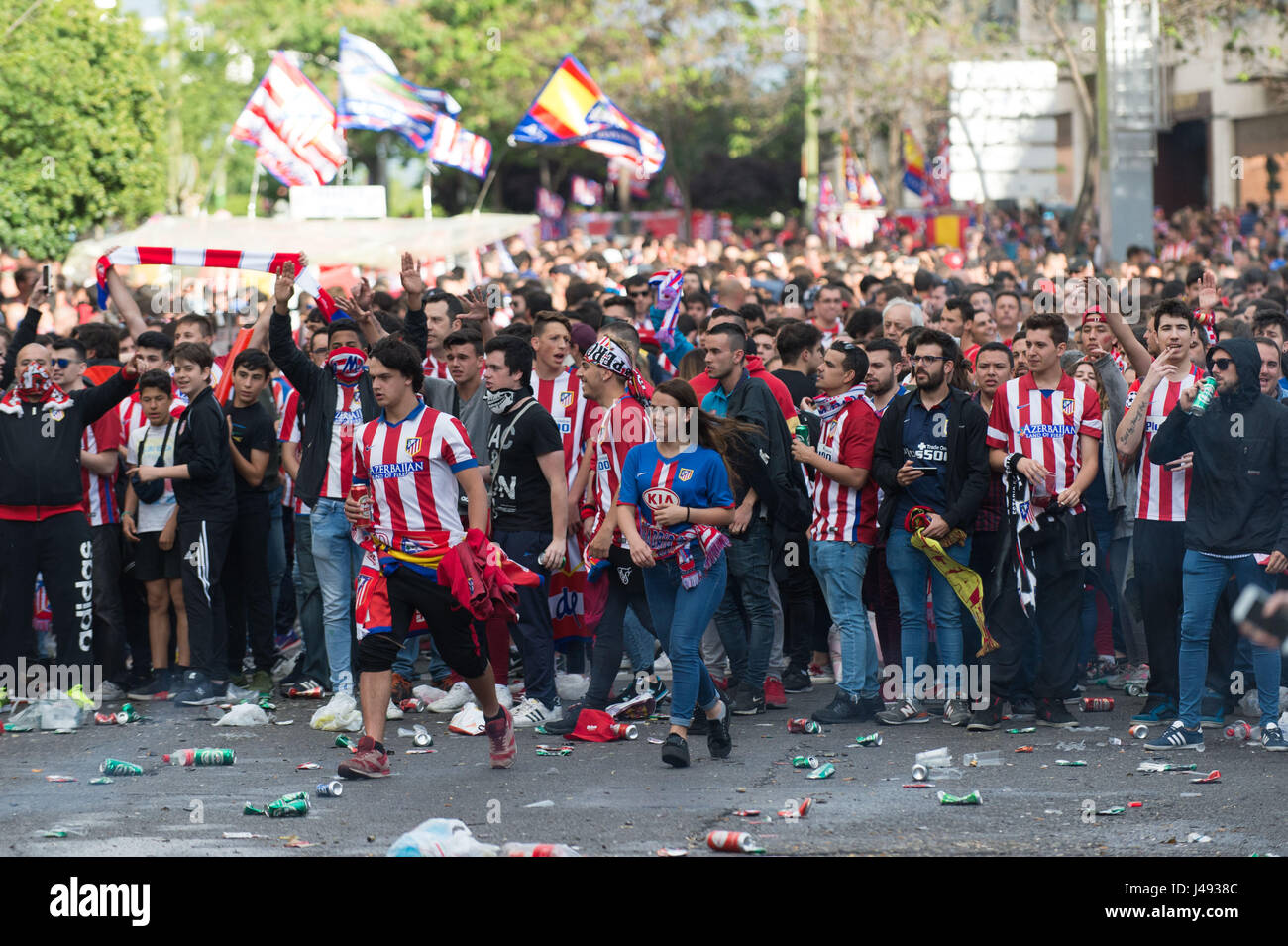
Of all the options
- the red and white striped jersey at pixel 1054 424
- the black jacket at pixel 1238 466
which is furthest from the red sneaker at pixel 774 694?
the black jacket at pixel 1238 466

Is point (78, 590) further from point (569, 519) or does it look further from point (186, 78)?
point (186, 78)

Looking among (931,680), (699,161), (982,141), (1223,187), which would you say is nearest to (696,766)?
(931,680)

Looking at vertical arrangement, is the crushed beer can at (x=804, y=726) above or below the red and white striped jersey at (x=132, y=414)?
below

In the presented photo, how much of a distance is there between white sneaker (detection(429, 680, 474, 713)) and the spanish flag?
9532mm

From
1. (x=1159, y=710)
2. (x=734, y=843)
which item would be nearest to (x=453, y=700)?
(x=734, y=843)

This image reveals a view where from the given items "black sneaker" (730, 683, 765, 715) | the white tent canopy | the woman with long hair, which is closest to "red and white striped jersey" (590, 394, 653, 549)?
the woman with long hair

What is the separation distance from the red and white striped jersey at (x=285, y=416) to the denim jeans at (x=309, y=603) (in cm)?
26

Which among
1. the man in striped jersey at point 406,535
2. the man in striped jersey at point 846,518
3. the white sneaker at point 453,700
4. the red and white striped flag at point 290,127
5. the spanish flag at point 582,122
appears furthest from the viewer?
the red and white striped flag at point 290,127

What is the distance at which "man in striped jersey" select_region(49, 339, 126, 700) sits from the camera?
34.6 feet

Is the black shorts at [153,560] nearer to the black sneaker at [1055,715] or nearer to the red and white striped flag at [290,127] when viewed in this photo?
the black sneaker at [1055,715]

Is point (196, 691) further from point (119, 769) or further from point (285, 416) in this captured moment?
point (119, 769)

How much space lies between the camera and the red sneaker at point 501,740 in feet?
27.7

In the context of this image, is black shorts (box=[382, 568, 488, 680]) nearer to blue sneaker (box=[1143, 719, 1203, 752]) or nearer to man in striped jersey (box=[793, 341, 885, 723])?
man in striped jersey (box=[793, 341, 885, 723])

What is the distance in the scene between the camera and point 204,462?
10.2 meters
